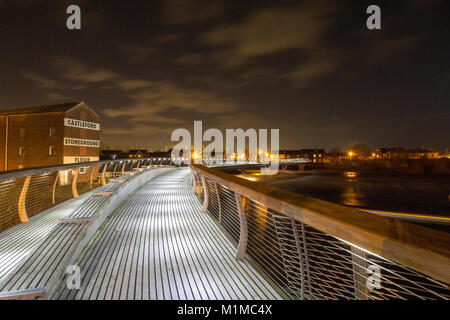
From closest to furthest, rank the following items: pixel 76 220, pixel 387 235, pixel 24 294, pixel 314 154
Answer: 1. pixel 387 235
2. pixel 24 294
3. pixel 76 220
4. pixel 314 154

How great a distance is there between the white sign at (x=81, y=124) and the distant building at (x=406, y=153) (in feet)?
292

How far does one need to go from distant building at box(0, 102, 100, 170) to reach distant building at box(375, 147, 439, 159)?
9174 cm

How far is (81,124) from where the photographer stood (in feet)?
107

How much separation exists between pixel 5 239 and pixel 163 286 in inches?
128

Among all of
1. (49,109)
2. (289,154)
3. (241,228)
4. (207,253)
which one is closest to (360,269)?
(241,228)

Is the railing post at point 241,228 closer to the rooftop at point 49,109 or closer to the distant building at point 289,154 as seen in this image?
the rooftop at point 49,109

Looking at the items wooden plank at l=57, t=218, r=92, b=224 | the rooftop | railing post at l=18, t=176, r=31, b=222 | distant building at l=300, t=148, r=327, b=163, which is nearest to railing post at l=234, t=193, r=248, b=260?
wooden plank at l=57, t=218, r=92, b=224

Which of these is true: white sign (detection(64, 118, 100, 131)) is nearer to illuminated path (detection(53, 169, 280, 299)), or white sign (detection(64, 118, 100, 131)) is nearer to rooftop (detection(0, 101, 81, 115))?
rooftop (detection(0, 101, 81, 115))

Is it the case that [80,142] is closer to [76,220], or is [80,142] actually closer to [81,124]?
[81,124]

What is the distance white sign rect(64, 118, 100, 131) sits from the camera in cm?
3035

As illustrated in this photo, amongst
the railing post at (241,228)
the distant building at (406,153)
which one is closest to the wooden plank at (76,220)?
the railing post at (241,228)

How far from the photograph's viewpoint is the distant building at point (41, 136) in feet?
98.5

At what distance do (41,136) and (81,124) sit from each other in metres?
4.46

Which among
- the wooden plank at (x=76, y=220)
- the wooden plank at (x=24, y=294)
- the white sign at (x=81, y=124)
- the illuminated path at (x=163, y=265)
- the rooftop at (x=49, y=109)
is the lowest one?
Result: the illuminated path at (x=163, y=265)
